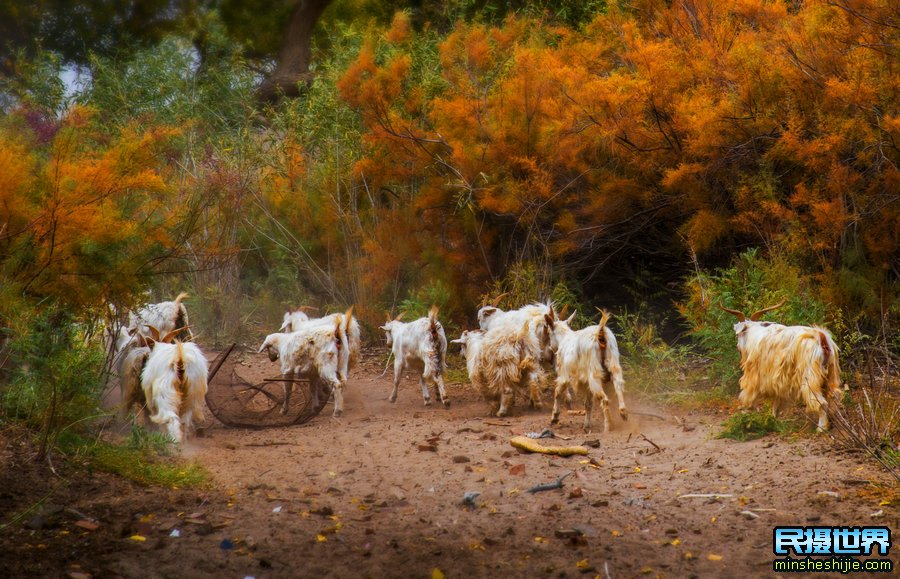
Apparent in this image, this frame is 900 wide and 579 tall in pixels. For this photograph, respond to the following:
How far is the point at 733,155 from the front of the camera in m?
11.1

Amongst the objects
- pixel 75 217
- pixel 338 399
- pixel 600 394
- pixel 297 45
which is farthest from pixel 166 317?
pixel 297 45

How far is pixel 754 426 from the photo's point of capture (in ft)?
26.1

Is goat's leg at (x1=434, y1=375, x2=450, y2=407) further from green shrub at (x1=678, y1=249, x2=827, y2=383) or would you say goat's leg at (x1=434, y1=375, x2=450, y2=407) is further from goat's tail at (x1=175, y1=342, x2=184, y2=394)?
goat's tail at (x1=175, y1=342, x2=184, y2=394)

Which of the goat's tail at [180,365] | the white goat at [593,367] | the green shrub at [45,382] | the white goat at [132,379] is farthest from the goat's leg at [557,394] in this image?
the green shrub at [45,382]

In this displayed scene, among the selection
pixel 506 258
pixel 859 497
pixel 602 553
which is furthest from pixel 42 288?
pixel 506 258

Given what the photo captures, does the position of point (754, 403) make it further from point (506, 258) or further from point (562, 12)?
point (562, 12)

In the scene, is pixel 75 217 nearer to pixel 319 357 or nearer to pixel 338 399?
pixel 319 357

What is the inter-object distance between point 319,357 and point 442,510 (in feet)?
14.0

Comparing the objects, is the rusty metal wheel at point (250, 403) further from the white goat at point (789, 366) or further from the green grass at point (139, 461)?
the white goat at point (789, 366)

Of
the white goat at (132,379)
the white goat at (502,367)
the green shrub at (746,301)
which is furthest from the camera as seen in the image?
the white goat at (502,367)

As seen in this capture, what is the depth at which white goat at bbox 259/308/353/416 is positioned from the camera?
1008 centimetres

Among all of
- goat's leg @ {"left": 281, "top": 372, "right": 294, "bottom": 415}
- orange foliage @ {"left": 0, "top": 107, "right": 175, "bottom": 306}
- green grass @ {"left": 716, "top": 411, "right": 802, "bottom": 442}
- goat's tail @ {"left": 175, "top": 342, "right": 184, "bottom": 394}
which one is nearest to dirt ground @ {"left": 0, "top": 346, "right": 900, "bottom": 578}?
green grass @ {"left": 716, "top": 411, "right": 802, "bottom": 442}

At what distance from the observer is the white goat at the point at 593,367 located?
8.77 m

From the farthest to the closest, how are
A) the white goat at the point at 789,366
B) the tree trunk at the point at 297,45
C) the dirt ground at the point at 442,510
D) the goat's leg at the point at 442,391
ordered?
the tree trunk at the point at 297,45 < the goat's leg at the point at 442,391 < the white goat at the point at 789,366 < the dirt ground at the point at 442,510
